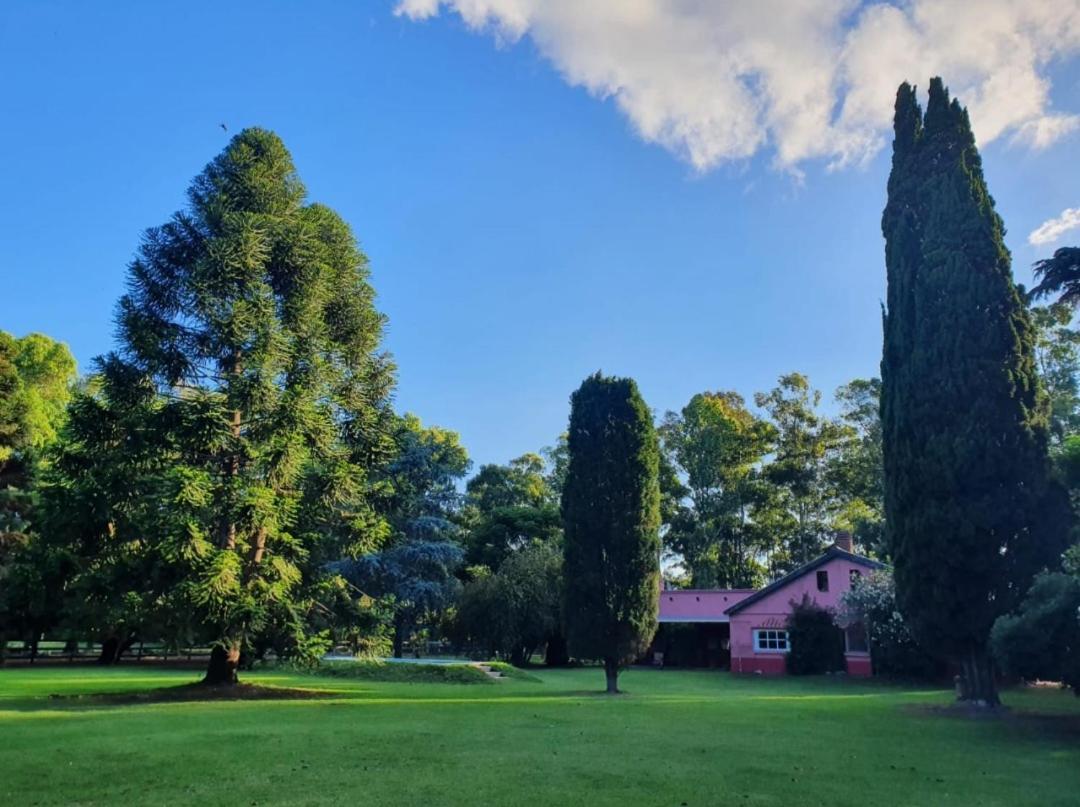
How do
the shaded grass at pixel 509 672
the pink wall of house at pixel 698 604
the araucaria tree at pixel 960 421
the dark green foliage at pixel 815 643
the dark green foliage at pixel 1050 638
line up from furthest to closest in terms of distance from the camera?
1. the pink wall of house at pixel 698 604
2. the dark green foliage at pixel 815 643
3. the shaded grass at pixel 509 672
4. the araucaria tree at pixel 960 421
5. the dark green foliage at pixel 1050 638

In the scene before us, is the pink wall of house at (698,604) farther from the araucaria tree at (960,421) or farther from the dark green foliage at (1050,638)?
the dark green foliage at (1050,638)

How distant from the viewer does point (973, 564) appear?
1434 centimetres

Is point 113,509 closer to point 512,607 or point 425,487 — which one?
point 512,607


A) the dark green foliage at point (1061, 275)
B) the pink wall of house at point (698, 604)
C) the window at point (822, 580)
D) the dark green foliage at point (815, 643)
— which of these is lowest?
the dark green foliage at point (815, 643)

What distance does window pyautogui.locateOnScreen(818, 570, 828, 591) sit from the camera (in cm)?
3419

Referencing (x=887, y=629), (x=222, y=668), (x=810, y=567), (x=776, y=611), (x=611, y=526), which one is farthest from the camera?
(x=776, y=611)

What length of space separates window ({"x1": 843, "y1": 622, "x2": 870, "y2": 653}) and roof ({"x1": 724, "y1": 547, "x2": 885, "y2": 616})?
2.67 m

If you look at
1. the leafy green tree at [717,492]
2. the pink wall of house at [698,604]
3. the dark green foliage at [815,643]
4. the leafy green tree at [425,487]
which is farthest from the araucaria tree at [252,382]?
the leafy green tree at [717,492]

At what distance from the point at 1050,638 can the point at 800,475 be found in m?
41.4

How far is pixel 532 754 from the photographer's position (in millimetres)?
9453

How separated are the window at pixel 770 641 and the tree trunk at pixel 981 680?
20444 mm

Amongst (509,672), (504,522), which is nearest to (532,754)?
(509,672)

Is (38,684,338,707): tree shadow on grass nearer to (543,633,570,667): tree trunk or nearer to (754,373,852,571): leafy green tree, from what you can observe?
(543,633,570,667): tree trunk

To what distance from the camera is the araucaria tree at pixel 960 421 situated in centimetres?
1438
